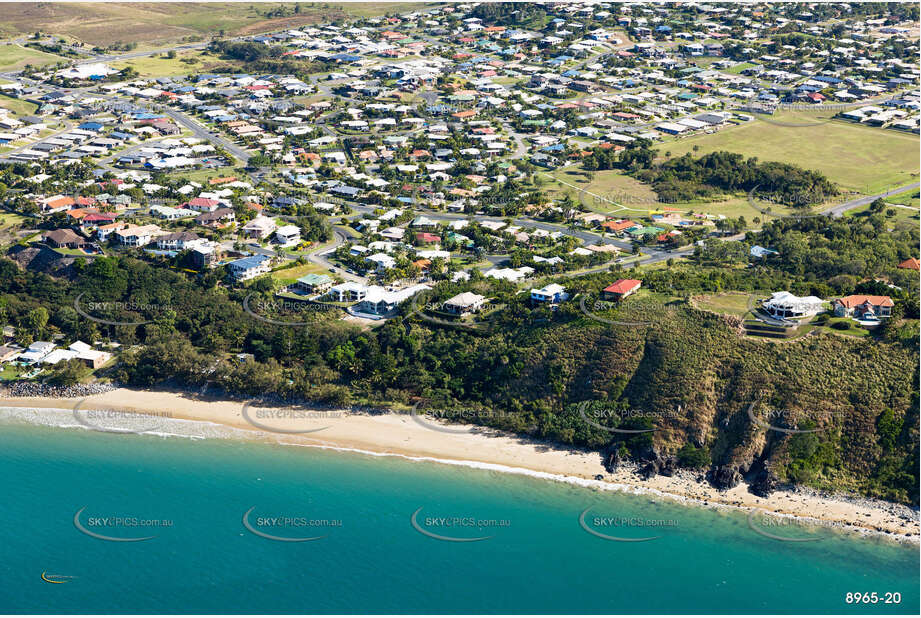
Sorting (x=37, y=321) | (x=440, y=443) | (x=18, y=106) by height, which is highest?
(x=18, y=106)

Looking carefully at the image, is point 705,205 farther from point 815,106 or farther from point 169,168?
point 169,168

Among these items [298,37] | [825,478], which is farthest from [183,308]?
[298,37]

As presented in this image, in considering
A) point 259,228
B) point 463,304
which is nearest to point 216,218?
point 259,228

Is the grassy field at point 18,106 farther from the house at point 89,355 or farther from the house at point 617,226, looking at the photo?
the house at point 617,226

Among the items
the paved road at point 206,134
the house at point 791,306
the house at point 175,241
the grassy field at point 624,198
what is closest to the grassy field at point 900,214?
the grassy field at point 624,198

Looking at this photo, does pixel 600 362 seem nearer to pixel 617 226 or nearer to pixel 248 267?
pixel 617 226

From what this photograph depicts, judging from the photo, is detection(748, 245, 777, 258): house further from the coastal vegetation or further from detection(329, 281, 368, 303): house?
detection(329, 281, 368, 303): house
